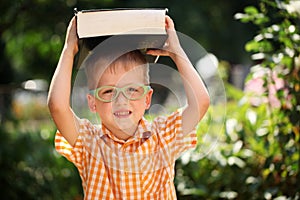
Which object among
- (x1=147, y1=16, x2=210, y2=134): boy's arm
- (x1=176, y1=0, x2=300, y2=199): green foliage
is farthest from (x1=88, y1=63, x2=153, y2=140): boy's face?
(x1=176, y1=0, x2=300, y2=199): green foliage

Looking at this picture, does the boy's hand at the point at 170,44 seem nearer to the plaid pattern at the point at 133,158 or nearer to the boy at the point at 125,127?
the boy at the point at 125,127

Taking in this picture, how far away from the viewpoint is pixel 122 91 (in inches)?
75.0

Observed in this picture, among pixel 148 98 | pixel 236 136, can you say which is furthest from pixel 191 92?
pixel 236 136

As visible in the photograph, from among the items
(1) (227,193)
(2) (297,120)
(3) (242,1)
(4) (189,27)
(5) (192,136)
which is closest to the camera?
(5) (192,136)

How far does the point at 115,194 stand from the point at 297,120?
1329mm

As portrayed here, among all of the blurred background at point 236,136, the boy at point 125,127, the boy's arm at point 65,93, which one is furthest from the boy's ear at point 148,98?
Answer: the blurred background at point 236,136

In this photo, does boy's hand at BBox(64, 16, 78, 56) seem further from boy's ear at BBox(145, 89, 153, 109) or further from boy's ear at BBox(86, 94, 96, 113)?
boy's ear at BBox(145, 89, 153, 109)

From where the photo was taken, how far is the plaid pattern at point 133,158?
1971 millimetres

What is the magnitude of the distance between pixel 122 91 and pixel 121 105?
0.14 feet

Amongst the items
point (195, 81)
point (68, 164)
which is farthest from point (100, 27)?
point (68, 164)

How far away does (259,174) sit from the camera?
336 centimetres

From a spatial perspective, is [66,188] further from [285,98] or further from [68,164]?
[285,98]

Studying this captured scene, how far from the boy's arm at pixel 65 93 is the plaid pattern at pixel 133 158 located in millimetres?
56

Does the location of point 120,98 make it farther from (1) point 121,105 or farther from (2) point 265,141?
(2) point 265,141
